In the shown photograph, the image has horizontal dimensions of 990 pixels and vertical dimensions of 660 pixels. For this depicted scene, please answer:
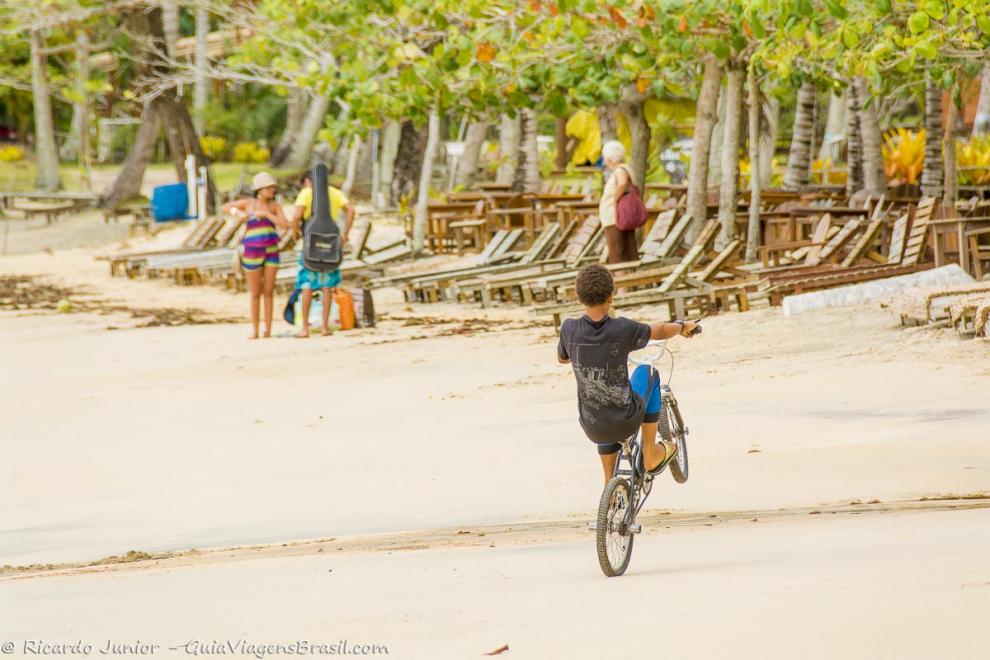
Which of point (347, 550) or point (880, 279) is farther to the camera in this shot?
point (880, 279)

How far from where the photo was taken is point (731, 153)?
679 inches

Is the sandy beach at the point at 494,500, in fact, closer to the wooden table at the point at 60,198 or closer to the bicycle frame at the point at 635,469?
the bicycle frame at the point at 635,469

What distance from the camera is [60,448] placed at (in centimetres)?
952

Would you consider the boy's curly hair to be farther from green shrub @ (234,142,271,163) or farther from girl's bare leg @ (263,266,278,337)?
green shrub @ (234,142,271,163)

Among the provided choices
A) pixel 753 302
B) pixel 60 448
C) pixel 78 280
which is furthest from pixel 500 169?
pixel 60 448

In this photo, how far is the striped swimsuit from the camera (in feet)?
46.2

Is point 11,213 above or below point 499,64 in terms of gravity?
below

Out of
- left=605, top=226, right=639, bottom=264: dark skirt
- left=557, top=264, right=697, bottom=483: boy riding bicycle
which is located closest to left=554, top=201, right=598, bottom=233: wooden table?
left=605, top=226, right=639, bottom=264: dark skirt

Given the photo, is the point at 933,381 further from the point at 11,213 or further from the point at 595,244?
the point at 11,213

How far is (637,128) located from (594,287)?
14385 mm

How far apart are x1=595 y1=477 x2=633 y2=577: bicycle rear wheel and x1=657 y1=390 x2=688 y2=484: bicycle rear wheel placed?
0.76 meters

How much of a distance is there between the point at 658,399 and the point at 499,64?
1102cm

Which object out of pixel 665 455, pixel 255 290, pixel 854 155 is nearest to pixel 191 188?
pixel 854 155

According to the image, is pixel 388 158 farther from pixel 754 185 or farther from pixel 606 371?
pixel 606 371
